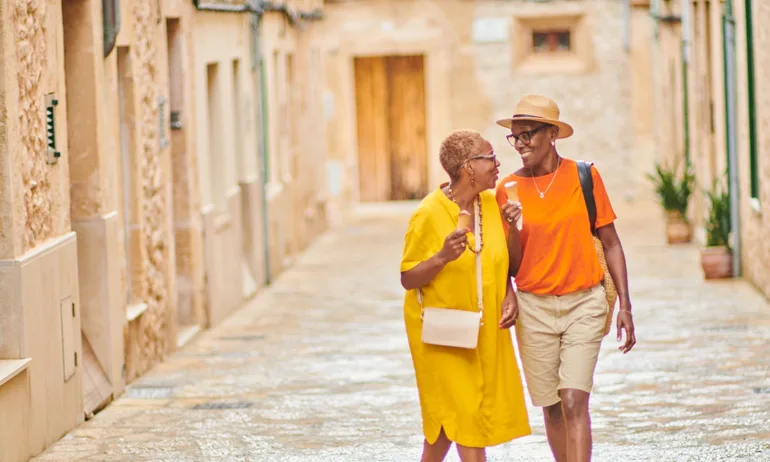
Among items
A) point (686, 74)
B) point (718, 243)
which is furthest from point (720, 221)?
point (686, 74)

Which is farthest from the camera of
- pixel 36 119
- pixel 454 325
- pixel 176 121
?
Result: pixel 176 121

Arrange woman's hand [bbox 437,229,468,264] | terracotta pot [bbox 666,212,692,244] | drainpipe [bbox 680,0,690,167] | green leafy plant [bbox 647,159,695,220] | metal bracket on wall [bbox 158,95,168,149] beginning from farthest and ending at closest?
drainpipe [bbox 680,0,690,167]
terracotta pot [bbox 666,212,692,244]
green leafy plant [bbox 647,159,695,220]
metal bracket on wall [bbox 158,95,168,149]
woman's hand [bbox 437,229,468,264]

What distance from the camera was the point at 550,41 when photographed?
2414cm

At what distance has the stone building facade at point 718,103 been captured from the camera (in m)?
13.3

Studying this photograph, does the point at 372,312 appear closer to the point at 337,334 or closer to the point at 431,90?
the point at 337,334

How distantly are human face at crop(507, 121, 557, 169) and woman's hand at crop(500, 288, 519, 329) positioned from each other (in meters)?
0.54

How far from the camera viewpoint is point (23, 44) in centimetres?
806

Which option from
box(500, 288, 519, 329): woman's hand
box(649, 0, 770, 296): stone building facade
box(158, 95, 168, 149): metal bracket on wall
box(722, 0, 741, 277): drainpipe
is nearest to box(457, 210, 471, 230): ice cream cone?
box(500, 288, 519, 329): woman's hand

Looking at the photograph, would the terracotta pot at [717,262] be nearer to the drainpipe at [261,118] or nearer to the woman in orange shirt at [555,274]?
the drainpipe at [261,118]

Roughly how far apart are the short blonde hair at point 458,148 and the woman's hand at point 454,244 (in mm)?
327

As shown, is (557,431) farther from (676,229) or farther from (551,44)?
(551,44)

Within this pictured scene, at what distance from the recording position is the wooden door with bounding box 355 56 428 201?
79.9 ft

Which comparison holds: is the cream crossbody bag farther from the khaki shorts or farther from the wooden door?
the wooden door

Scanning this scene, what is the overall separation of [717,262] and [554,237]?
29.4 ft
